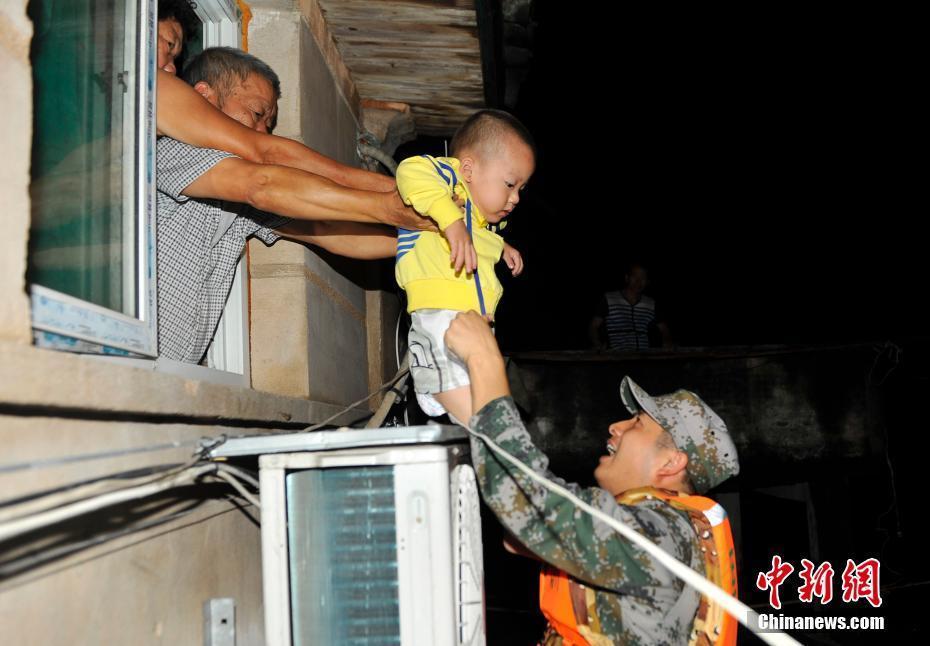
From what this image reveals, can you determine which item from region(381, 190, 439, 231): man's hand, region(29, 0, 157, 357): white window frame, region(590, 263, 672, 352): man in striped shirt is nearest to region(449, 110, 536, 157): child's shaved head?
region(381, 190, 439, 231): man's hand

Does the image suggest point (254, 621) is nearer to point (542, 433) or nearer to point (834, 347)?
point (542, 433)

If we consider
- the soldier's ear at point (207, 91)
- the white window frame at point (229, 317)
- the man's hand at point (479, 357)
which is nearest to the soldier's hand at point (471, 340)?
the man's hand at point (479, 357)

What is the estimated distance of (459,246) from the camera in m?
2.34

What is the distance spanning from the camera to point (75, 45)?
73.3 inches

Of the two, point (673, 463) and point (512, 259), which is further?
point (512, 259)

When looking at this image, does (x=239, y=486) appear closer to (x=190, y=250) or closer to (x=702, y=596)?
(x=190, y=250)

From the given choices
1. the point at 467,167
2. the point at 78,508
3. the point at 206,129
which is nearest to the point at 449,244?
the point at 467,167

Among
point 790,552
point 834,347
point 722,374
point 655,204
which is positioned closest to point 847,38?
point 834,347

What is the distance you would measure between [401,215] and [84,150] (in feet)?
3.22

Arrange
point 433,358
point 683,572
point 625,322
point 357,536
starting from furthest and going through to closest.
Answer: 1. point 625,322
2. point 433,358
3. point 357,536
4. point 683,572

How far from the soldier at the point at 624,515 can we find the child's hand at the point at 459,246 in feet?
0.58

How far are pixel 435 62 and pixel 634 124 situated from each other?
561 centimetres

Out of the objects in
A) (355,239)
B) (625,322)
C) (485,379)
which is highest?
(625,322)

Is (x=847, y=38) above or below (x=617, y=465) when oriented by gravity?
above
